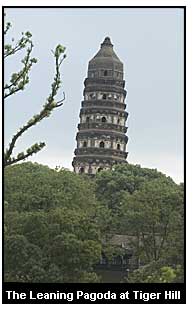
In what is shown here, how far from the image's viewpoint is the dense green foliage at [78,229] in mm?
10875

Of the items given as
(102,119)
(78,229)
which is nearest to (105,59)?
(102,119)

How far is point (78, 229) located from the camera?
13008 millimetres

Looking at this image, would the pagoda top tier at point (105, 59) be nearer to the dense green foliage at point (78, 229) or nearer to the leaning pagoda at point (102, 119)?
the leaning pagoda at point (102, 119)

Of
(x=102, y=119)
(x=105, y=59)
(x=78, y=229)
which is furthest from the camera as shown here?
(x=105, y=59)

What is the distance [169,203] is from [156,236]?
1016 mm

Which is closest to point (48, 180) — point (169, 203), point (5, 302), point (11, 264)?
point (169, 203)

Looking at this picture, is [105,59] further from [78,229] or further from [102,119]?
[78,229]

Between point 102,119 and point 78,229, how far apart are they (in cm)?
1564

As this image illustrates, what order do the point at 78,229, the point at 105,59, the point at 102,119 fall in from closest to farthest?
the point at 78,229 → the point at 102,119 → the point at 105,59

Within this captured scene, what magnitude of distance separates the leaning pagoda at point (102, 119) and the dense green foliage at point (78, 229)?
→ 5.19 meters

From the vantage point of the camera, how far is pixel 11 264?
1075cm

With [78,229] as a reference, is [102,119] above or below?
above

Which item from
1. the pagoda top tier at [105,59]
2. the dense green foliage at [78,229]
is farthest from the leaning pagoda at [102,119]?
the dense green foliage at [78,229]

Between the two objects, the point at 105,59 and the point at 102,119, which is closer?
the point at 102,119
